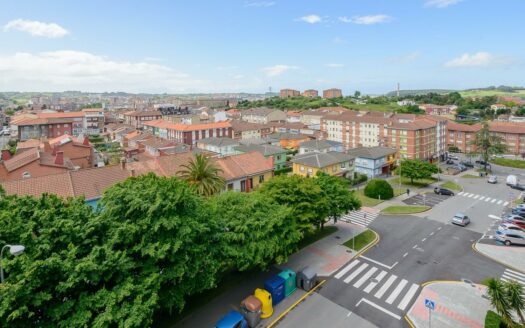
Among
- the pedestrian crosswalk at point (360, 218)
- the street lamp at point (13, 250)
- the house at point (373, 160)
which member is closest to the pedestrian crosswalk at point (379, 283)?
the pedestrian crosswalk at point (360, 218)

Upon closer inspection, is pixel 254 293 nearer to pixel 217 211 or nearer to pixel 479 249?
pixel 217 211

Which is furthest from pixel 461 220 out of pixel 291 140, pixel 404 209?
pixel 291 140

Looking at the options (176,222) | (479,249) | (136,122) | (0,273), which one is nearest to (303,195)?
(176,222)

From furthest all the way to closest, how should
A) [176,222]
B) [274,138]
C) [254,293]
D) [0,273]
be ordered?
[274,138], [254,293], [176,222], [0,273]

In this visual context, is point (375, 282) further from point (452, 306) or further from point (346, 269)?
point (452, 306)

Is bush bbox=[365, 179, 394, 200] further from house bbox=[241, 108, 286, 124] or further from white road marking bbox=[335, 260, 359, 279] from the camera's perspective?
house bbox=[241, 108, 286, 124]

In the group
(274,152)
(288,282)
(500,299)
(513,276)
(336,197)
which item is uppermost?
(274,152)

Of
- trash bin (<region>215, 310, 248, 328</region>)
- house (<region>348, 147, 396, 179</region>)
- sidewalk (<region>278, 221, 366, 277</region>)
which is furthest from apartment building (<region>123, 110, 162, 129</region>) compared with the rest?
trash bin (<region>215, 310, 248, 328</region>)

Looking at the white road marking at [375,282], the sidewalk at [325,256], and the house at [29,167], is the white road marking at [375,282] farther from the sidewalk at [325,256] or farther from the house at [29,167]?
the house at [29,167]
